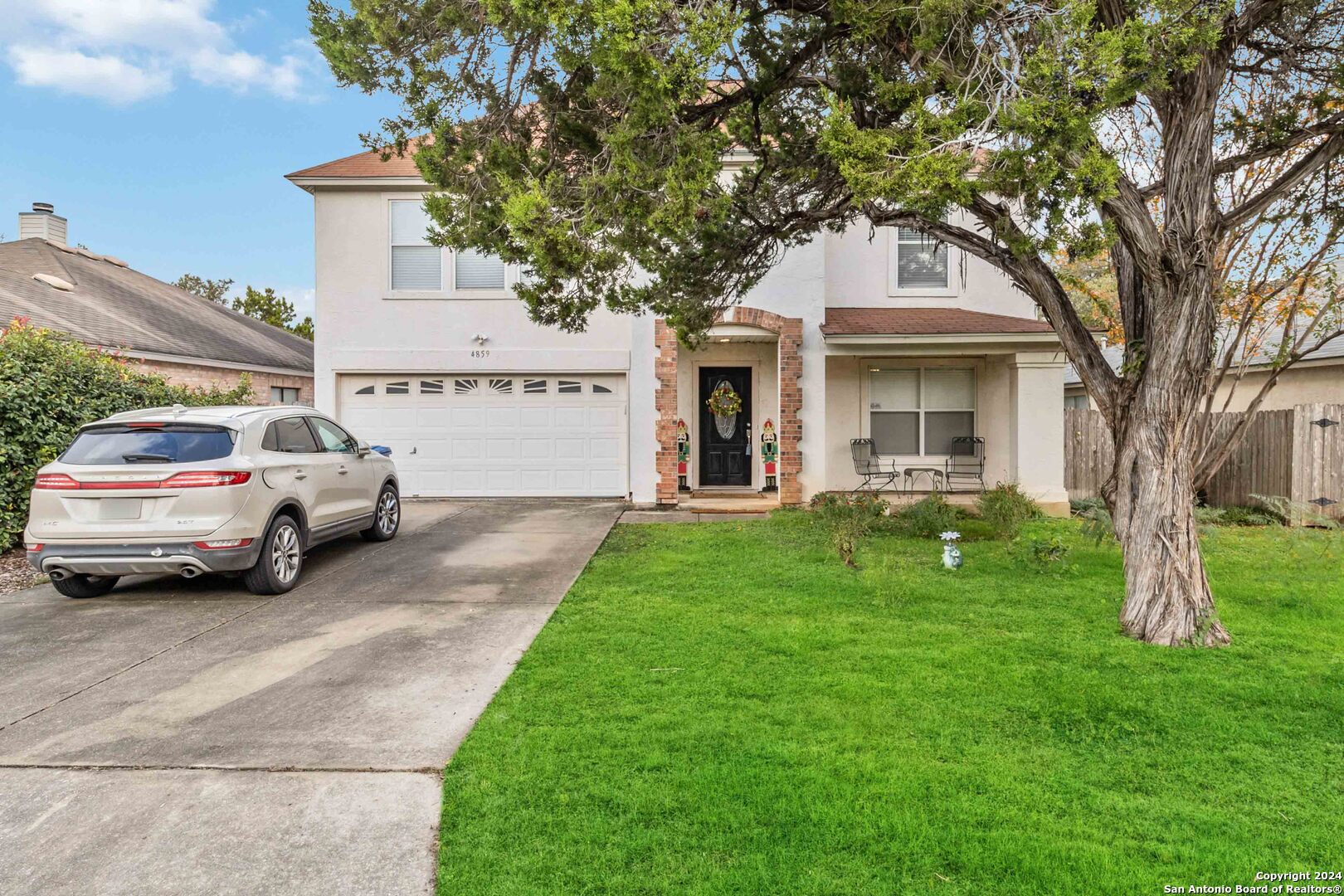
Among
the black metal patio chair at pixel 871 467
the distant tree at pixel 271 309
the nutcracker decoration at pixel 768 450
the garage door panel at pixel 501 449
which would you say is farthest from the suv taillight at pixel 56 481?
the distant tree at pixel 271 309

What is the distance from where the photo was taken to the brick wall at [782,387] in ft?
38.0

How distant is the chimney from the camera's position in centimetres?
1770

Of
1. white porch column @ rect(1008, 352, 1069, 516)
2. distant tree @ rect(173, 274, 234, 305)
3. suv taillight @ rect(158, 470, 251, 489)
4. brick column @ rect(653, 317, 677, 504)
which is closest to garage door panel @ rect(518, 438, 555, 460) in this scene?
brick column @ rect(653, 317, 677, 504)

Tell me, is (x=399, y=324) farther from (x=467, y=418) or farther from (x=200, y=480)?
(x=200, y=480)

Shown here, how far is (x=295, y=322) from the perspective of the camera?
2978cm

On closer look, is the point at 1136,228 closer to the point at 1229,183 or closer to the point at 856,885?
the point at 1229,183

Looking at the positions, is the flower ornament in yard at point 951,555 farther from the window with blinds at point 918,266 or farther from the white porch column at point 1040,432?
the window with blinds at point 918,266

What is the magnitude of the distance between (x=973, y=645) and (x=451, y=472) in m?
10.0

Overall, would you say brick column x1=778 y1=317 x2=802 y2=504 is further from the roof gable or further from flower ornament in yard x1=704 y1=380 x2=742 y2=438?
the roof gable

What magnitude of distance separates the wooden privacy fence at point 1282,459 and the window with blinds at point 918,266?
323 cm

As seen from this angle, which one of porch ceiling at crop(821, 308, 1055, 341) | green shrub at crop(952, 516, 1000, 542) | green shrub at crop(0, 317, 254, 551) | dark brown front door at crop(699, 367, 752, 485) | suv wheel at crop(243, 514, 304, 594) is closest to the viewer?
suv wheel at crop(243, 514, 304, 594)

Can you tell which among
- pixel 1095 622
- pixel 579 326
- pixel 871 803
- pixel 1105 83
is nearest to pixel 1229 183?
pixel 1105 83

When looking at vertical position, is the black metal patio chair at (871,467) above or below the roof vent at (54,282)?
below

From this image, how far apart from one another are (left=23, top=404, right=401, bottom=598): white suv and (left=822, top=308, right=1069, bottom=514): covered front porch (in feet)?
26.7
